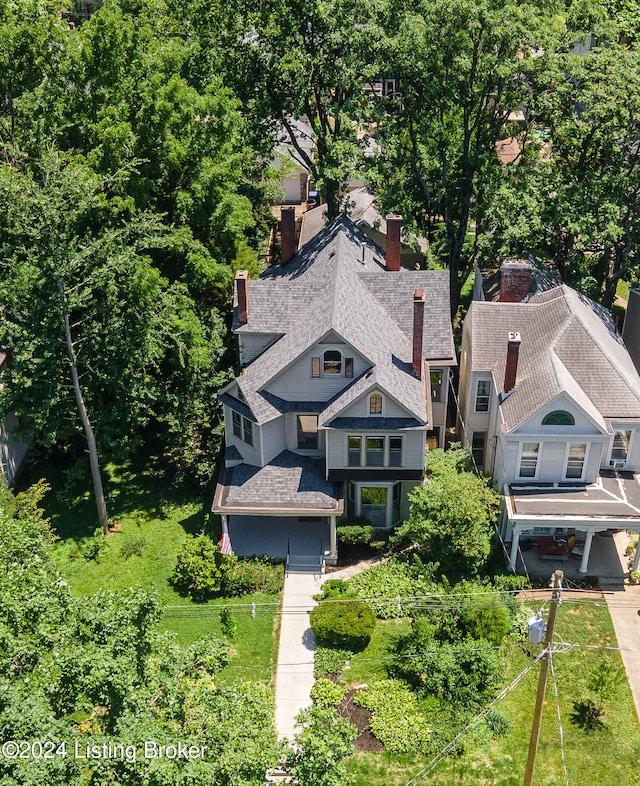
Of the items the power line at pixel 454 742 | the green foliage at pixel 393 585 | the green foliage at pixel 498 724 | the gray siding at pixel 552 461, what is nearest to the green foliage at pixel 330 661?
the green foliage at pixel 393 585

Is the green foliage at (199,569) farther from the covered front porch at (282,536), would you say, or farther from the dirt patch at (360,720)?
the dirt patch at (360,720)

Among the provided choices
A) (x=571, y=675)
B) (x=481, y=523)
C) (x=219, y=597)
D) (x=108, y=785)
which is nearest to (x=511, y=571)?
(x=481, y=523)

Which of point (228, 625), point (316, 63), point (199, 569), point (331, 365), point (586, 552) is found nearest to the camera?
point (228, 625)

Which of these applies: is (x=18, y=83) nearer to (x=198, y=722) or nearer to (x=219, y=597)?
(x=219, y=597)

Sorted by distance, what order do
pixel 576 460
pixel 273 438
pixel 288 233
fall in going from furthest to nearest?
pixel 288 233 → pixel 273 438 → pixel 576 460

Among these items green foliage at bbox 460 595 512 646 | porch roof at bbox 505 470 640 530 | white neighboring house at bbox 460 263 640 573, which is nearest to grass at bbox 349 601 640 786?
green foliage at bbox 460 595 512 646

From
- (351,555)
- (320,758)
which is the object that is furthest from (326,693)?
(320,758)

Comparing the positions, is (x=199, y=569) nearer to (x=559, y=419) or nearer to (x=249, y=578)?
(x=249, y=578)

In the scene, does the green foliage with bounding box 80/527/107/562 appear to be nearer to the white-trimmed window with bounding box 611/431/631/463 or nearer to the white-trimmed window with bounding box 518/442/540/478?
the white-trimmed window with bounding box 518/442/540/478
